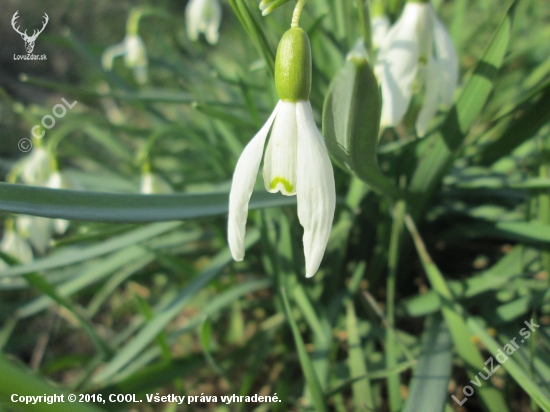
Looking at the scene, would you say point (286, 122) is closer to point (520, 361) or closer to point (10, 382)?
point (10, 382)

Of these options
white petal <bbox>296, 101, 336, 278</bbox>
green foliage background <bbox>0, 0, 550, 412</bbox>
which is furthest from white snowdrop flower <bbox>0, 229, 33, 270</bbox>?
white petal <bbox>296, 101, 336, 278</bbox>

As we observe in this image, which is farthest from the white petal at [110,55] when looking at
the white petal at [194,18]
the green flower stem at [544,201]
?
the green flower stem at [544,201]

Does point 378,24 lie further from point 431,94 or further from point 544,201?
point 544,201

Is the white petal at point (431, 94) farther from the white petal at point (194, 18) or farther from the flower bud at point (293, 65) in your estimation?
the white petal at point (194, 18)

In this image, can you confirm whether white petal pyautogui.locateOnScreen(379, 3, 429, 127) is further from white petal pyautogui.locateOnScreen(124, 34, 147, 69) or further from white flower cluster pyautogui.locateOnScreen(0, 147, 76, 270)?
white petal pyautogui.locateOnScreen(124, 34, 147, 69)

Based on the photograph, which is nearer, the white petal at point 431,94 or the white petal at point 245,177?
the white petal at point 245,177
